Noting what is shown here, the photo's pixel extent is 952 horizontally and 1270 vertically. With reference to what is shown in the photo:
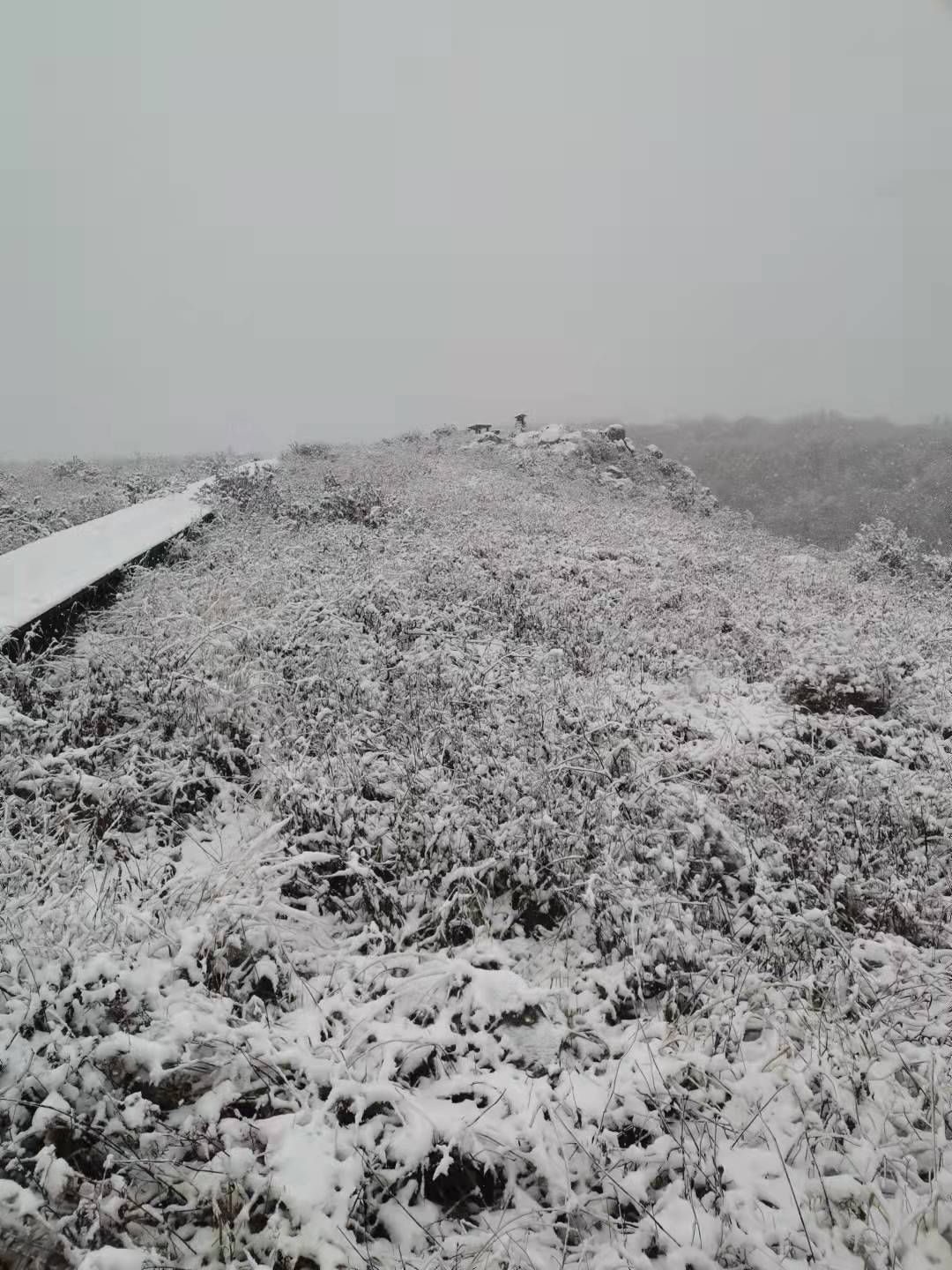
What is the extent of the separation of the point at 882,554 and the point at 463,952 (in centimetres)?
1769

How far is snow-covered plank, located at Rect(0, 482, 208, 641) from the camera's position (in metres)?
6.57

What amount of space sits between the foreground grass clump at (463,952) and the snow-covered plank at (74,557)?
0.57 metres

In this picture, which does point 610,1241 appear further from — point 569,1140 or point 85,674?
point 85,674

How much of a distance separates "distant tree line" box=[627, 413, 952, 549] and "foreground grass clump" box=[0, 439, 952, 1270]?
931 inches

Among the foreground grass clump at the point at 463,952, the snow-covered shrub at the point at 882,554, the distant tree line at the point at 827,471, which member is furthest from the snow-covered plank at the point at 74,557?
the distant tree line at the point at 827,471

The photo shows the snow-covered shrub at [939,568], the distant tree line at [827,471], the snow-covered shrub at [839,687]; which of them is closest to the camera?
the snow-covered shrub at [839,687]

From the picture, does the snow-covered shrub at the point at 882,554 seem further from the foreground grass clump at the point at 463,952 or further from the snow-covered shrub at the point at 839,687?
the foreground grass clump at the point at 463,952

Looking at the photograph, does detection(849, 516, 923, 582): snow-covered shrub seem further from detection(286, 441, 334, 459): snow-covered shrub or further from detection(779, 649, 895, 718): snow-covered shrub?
detection(286, 441, 334, 459): snow-covered shrub

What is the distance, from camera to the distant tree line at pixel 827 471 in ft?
92.1

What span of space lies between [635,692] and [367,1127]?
463 centimetres

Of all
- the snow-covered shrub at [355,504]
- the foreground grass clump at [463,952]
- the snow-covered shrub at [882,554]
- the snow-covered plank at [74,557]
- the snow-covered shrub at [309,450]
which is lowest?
the foreground grass clump at [463,952]

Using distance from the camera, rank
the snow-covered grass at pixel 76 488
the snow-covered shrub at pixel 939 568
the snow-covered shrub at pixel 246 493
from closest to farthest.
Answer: the snow-covered grass at pixel 76 488 < the snow-covered shrub at pixel 246 493 < the snow-covered shrub at pixel 939 568

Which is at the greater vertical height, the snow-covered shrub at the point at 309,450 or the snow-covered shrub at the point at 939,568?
the snow-covered shrub at the point at 309,450

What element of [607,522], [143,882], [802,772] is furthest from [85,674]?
[607,522]
